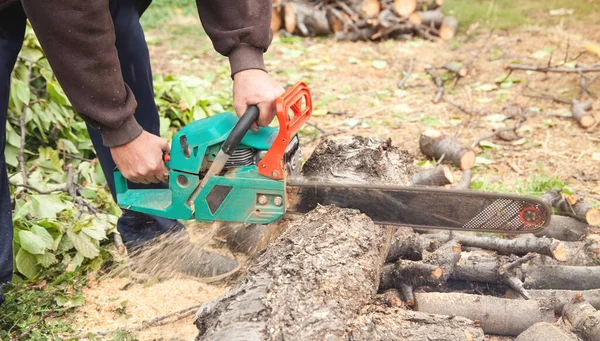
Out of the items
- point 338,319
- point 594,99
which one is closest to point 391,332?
point 338,319

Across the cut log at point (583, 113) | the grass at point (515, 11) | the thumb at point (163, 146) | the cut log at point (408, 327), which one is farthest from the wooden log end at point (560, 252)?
the grass at point (515, 11)

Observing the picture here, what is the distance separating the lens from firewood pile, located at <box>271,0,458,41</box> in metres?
7.08

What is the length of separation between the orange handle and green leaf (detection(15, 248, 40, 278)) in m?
1.38

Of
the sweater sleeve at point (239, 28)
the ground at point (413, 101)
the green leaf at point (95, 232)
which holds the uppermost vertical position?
the sweater sleeve at point (239, 28)

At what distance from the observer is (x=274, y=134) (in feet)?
7.56

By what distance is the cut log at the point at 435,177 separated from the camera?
10.6 ft

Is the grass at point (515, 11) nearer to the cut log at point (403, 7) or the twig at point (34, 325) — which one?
the cut log at point (403, 7)

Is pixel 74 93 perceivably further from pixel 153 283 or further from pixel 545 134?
pixel 545 134

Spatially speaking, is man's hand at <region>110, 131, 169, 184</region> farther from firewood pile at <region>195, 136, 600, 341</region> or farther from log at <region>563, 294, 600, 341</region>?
log at <region>563, 294, 600, 341</region>

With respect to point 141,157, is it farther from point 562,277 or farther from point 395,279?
point 562,277

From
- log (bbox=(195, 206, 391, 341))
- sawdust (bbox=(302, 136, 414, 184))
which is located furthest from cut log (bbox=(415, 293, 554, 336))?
sawdust (bbox=(302, 136, 414, 184))

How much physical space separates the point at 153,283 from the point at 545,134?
10.2 feet

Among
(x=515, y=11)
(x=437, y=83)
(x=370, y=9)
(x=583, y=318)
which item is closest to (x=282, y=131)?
(x=583, y=318)

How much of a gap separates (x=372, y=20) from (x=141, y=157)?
17.6 ft
